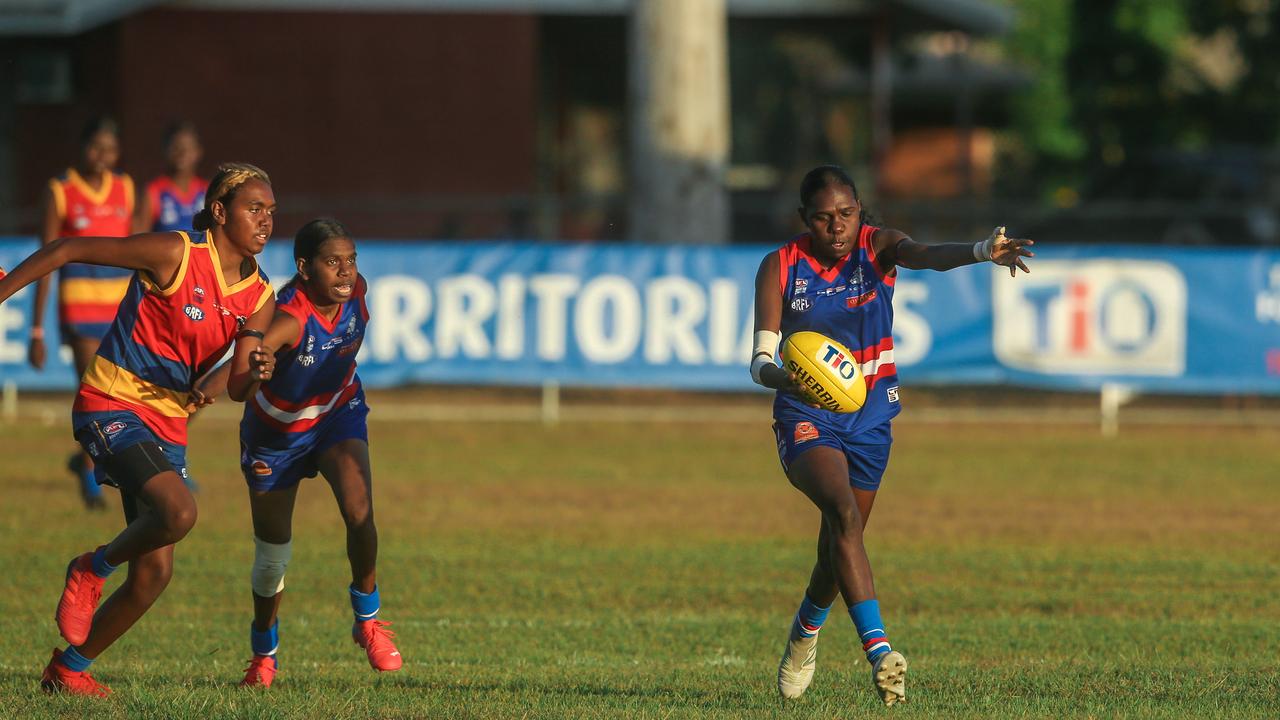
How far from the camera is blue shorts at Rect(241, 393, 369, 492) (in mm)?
7711

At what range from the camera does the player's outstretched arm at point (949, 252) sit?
286 inches

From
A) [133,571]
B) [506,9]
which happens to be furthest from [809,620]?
[506,9]

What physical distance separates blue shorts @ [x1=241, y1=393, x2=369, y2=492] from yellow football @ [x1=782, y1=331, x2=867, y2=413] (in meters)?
1.76

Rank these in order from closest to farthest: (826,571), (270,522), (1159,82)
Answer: (826,571) → (270,522) → (1159,82)

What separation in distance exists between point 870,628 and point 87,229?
23.8ft

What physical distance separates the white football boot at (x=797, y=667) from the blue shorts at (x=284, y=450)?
1886 millimetres

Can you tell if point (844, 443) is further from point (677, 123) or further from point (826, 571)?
point (677, 123)

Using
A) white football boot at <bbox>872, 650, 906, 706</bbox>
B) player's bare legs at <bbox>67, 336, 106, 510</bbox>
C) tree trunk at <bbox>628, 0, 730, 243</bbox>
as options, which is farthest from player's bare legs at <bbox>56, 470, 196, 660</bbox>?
tree trunk at <bbox>628, 0, 730, 243</bbox>

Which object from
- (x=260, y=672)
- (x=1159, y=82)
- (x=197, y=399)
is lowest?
(x=260, y=672)

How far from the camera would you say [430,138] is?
27.0 m

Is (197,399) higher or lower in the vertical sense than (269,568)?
higher

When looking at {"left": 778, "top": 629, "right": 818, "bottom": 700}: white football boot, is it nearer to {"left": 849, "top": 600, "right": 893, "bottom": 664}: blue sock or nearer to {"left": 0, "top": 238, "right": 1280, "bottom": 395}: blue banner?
{"left": 849, "top": 600, "right": 893, "bottom": 664}: blue sock

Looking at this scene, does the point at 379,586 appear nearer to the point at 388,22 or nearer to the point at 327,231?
the point at 327,231

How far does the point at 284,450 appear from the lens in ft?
25.3
